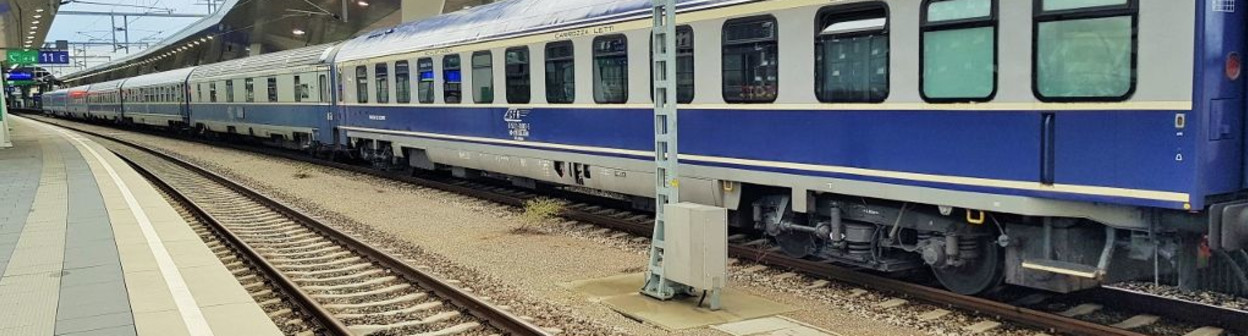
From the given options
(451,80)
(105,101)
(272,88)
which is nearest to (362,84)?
(451,80)

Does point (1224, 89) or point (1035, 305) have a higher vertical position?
point (1224, 89)

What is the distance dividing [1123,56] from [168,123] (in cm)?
4239

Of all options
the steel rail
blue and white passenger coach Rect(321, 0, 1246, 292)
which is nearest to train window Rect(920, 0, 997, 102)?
blue and white passenger coach Rect(321, 0, 1246, 292)

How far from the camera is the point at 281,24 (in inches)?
1750

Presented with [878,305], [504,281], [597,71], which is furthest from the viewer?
[597,71]

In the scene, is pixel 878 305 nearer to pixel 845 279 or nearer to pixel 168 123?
pixel 845 279

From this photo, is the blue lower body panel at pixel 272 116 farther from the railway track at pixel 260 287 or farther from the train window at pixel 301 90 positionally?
the railway track at pixel 260 287

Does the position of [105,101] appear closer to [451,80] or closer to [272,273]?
[451,80]

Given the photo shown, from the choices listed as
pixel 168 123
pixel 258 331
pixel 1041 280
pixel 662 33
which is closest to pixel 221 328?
pixel 258 331

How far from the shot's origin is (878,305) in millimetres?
7953

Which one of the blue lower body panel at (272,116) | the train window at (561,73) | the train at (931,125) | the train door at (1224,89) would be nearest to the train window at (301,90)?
the blue lower body panel at (272,116)

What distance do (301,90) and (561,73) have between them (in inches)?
544

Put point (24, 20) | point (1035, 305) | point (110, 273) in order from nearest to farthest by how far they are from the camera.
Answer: point (1035, 305), point (110, 273), point (24, 20)

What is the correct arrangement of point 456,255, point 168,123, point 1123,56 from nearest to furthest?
point 1123,56
point 456,255
point 168,123
